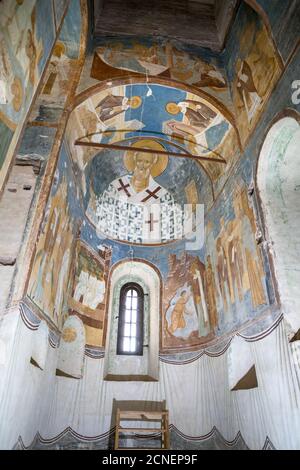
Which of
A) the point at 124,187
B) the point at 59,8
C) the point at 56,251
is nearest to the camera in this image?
the point at 59,8

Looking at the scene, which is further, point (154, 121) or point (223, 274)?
point (154, 121)

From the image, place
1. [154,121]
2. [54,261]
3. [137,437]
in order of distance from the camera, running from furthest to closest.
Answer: [154,121] → [137,437] → [54,261]

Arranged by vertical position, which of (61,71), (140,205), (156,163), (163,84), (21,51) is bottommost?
(21,51)

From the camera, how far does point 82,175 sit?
28.4 feet

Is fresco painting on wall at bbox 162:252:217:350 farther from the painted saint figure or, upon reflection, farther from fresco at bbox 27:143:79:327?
fresco at bbox 27:143:79:327

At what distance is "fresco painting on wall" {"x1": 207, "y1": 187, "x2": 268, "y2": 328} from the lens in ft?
20.7

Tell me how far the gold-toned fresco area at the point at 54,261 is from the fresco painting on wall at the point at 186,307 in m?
3.00

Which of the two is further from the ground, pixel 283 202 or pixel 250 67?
pixel 250 67

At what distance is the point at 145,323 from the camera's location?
9398mm

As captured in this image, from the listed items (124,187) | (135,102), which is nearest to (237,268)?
(135,102)

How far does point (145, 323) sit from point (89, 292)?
1.99 meters

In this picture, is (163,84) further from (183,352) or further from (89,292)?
→ (183,352)

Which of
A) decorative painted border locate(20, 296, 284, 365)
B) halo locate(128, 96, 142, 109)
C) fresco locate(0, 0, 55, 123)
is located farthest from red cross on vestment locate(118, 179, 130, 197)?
fresco locate(0, 0, 55, 123)

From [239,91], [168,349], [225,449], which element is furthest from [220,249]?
[225,449]
